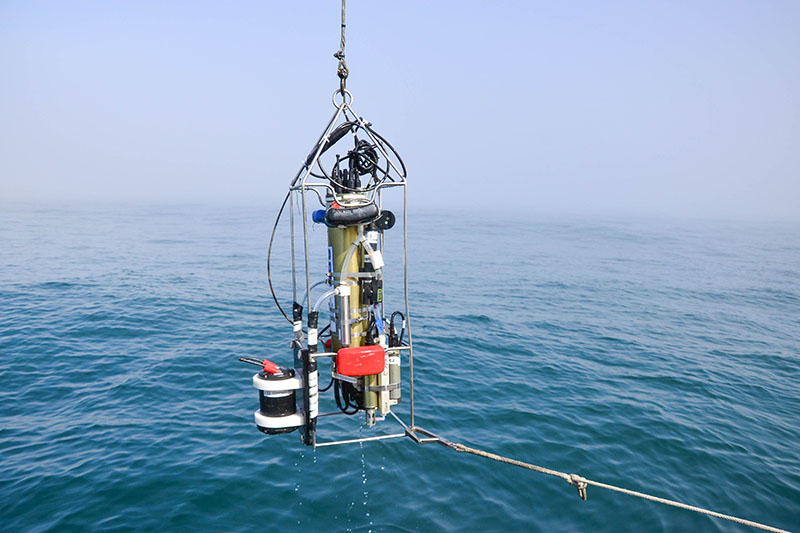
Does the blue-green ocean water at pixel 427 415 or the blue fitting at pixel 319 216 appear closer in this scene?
the blue fitting at pixel 319 216

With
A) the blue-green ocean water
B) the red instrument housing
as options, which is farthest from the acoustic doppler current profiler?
the blue-green ocean water

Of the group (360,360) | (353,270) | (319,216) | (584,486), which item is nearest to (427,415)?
(584,486)

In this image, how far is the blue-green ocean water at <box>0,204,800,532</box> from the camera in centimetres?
766

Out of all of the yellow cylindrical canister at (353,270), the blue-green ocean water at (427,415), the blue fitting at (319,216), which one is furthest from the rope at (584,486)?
the blue fitting at (319,216)

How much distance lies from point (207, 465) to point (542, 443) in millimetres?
6909

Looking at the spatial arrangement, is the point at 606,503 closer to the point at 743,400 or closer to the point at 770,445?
the point at 770,445

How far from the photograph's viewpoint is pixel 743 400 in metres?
12.7

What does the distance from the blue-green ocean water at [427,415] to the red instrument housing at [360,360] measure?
3.52 m

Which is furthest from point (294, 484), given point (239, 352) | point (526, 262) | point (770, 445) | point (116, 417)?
point (526, 262)

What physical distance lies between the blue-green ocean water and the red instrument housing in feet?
11.5

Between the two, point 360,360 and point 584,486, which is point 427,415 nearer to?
point 584,486

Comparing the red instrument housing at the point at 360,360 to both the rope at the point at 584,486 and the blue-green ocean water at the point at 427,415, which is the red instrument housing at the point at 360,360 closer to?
the rope at the point at 584,486

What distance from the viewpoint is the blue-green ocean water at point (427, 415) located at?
25.1 feet

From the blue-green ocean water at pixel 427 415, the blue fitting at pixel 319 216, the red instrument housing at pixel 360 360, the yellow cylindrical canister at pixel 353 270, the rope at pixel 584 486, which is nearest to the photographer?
the rope at pixel 584 486
